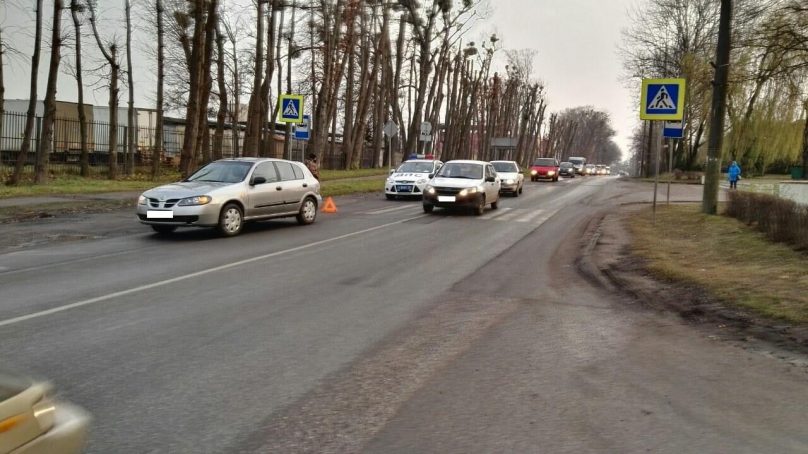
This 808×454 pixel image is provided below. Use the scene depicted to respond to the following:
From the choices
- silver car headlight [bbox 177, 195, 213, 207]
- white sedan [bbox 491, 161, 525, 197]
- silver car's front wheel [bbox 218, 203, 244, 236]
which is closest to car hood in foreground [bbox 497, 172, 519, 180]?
white sedan [bbox 491, 161, 525, 197]

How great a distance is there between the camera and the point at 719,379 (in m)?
4.96

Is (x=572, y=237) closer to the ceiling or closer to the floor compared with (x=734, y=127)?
closer to the floor

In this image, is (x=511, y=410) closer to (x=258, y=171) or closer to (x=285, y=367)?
(x=285, y=367)

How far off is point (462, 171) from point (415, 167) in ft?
19.5

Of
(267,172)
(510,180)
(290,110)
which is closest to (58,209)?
(267,172)

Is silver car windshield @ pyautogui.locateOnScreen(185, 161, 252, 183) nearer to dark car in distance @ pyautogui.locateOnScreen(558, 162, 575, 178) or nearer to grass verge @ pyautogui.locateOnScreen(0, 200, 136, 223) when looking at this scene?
grass verge @ pyautogui.locateOnScreen(0, 200, 136, 223)

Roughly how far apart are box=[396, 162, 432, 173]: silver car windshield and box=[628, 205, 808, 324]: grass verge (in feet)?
37.7

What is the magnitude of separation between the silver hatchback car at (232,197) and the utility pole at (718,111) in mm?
9707

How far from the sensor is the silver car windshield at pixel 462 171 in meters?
20.3

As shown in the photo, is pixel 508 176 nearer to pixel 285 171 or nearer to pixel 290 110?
pixel 290 110

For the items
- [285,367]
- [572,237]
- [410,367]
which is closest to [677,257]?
[572,237]

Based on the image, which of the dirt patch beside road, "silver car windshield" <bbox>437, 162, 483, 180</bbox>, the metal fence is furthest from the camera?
the metal fence

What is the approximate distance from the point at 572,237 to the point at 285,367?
10781 millimetres

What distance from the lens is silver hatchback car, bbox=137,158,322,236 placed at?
503 inches
